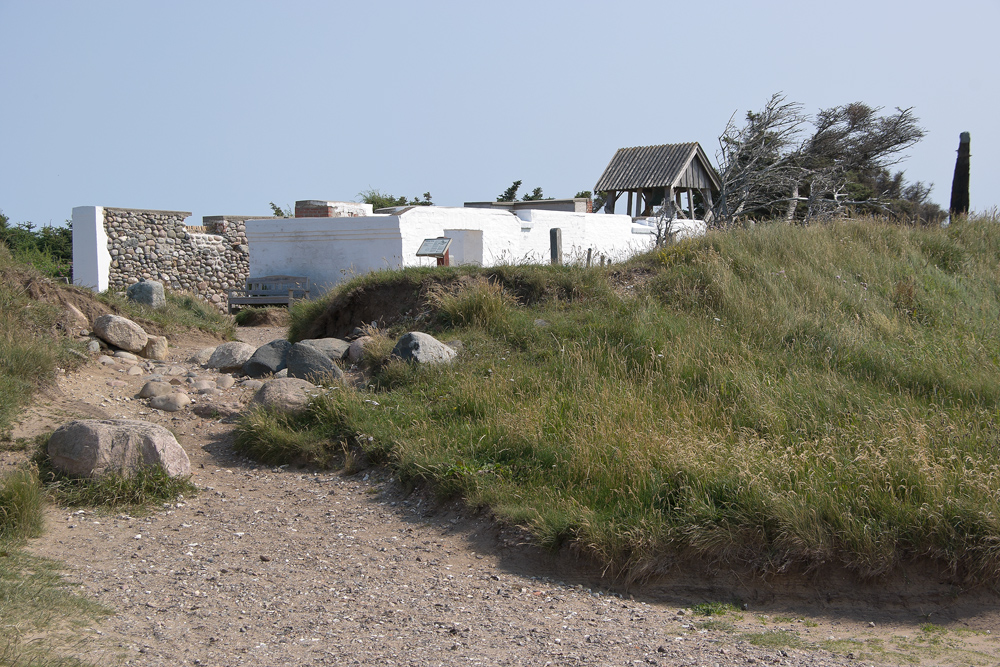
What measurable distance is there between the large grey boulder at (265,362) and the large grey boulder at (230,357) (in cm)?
18

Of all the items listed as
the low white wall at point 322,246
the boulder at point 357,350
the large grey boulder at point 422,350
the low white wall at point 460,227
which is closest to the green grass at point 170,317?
the boulder at point 357,350

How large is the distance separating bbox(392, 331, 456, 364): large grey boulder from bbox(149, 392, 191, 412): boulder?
2447 millimetres

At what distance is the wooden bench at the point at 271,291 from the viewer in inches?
755

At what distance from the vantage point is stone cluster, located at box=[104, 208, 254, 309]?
2305 cm

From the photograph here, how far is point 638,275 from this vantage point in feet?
35.1

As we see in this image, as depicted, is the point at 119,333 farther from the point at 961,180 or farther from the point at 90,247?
the point at 961,180

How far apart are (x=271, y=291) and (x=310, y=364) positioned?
1097cm

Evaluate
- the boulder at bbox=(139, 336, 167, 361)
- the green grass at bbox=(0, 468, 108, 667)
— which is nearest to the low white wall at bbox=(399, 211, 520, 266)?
the boulder at bbox=(139, 336, 167, 361)

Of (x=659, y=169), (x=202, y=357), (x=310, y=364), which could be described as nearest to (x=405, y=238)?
(x=202, y=357)

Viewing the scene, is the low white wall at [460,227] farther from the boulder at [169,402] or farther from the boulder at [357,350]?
the boulder at [169,402]

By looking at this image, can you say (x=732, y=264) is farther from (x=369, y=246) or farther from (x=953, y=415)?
(x=369, y=246)

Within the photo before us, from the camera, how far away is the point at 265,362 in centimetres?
997

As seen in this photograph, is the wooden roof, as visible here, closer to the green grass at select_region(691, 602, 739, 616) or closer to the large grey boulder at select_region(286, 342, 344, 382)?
the large grey boulder at select_region(286, 342, 344, 382)

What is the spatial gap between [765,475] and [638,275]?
5744 mm
